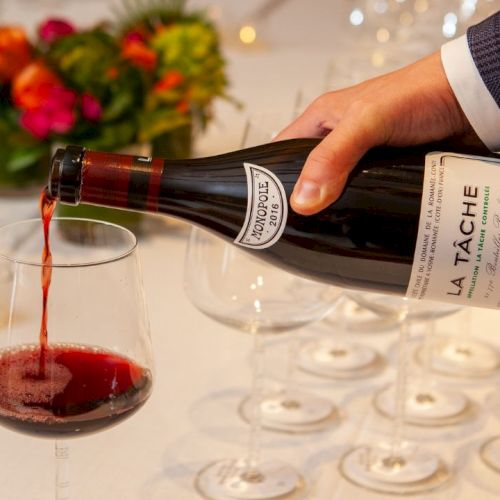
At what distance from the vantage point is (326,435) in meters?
1.17

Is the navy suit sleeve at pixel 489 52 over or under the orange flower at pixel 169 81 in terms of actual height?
over

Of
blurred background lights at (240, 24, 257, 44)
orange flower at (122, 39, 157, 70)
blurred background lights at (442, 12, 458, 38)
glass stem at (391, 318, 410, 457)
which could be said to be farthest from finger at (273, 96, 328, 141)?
blurred background lights at (240, 24, 257, 44)

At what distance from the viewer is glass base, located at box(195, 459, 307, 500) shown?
3.43ft

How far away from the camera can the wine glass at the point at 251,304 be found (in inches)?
42.3

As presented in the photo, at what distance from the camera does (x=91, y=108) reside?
1.68 m

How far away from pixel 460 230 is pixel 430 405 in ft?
1.42

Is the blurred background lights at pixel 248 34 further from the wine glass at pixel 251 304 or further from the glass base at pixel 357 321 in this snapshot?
the wine glass at pixel 251 304

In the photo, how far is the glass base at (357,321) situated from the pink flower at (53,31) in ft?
2.27

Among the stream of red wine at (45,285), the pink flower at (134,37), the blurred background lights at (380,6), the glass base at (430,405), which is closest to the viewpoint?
the stream of red wine at (45,285)

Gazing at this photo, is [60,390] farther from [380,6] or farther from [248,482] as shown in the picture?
[380,6]

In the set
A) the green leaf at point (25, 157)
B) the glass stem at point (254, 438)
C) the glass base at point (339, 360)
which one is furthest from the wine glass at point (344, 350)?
the green leaf at point (25, 157)

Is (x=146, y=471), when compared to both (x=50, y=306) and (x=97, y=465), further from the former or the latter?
(x=50, y=306)

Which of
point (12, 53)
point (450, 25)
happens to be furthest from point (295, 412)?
point (450, 25)

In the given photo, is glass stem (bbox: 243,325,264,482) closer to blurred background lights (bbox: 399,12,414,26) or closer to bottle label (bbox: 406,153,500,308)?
bottle label (bbox: 406,153,500,308)
